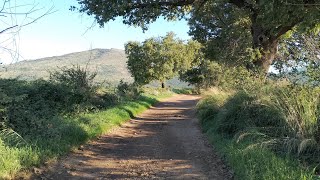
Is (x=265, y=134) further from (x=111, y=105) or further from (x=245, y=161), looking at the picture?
(x=111, y=105)

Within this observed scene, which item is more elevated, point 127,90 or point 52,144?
point 127,90

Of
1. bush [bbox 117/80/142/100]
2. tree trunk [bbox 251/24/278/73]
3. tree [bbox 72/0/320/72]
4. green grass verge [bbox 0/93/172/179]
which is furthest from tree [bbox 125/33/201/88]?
green grass verge [bbox 0/93/172/179]

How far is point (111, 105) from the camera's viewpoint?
1942cm

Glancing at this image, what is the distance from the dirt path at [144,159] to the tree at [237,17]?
16.5 feet

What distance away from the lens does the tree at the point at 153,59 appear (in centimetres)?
5238

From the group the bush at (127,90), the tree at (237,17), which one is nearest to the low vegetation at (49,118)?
the tree at (237,17)

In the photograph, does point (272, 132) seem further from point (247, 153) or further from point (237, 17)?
point (237, 17)

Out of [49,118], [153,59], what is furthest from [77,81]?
[153,59]

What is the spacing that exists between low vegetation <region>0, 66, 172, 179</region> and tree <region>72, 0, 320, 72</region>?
3736 millimetres

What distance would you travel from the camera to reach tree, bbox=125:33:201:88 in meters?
52.4

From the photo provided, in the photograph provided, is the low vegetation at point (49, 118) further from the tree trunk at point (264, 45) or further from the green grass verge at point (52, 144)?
the tree trunk at point (264, 45)

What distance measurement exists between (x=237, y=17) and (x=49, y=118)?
1299 centimetres

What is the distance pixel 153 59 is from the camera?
52.8 metres

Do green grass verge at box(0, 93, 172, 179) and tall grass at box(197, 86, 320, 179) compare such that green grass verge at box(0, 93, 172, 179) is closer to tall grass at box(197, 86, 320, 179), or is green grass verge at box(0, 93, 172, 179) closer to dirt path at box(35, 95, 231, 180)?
dirt path at box(35, 95, 231, 180)
